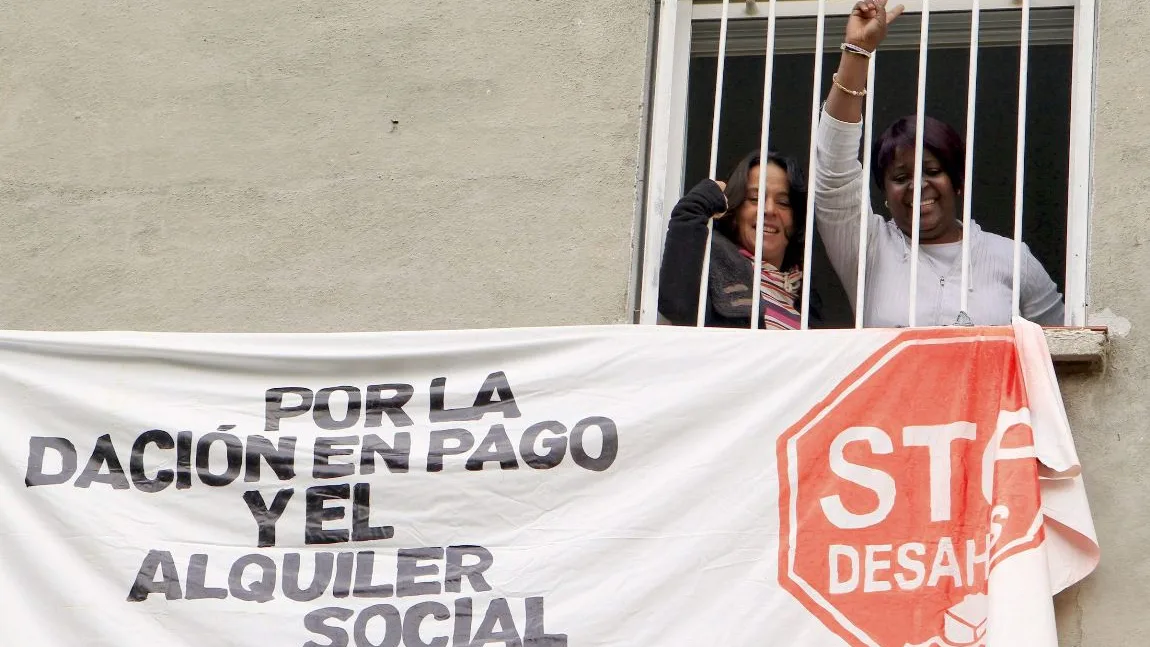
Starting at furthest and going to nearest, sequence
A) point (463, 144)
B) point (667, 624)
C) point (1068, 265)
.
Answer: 1. point (463, 144)
2. point (1068, 265)
3. point (667, 624)

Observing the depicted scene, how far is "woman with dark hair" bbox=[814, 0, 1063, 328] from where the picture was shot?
529cm

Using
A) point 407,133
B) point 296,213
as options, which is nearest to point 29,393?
point 296,213

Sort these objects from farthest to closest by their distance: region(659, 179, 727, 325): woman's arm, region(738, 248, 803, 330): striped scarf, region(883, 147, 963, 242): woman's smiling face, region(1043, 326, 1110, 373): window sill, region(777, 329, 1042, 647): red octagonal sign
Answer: region(883, 147, 963, 242): woman's smiling face < region(738, 248, 803, 330): striped scarf < region(659, 179, 727, 325): woman's arm < region(1043, 326, 1110, 373): window sill < region(777, 329, 1042, 647): red octagonal sign

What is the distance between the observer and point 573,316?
5332mm

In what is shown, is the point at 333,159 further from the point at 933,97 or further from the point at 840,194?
the point at 933,97

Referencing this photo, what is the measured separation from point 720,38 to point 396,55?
1.06m

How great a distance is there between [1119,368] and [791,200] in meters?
1.25

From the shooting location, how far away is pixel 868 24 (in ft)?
17.3

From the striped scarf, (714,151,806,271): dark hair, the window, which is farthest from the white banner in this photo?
(714,151,806,271): dark hair

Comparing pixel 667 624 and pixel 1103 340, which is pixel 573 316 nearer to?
pixel 667 624

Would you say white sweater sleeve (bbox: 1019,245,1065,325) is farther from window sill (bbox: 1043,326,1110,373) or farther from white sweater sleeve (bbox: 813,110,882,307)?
white sweater sleeve (bbox: 813,110,882,307)

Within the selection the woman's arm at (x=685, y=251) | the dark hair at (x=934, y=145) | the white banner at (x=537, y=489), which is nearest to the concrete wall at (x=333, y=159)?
the woman's arm at (x=685, y=251)

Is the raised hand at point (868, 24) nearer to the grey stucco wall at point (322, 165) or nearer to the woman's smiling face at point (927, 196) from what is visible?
the woman's smiling face at point (927, 196)

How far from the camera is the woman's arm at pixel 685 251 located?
5.26m
